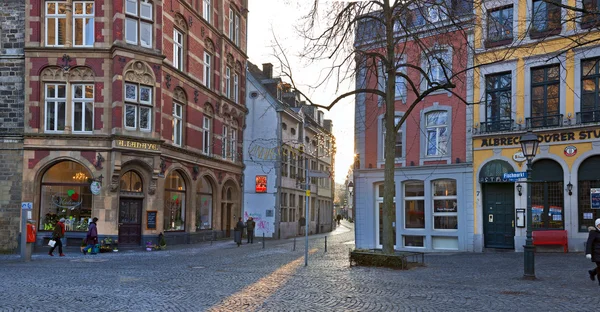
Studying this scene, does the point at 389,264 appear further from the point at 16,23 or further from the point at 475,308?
the point at 16,23

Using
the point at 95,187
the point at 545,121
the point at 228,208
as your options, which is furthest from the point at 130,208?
the point at 545,121

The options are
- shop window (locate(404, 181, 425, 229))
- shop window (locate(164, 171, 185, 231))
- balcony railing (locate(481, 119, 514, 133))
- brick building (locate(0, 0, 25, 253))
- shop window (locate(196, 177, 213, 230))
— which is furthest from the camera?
shop window (locate(196, 177, 213, 230))

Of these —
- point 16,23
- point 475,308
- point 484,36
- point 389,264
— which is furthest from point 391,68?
point 16,23

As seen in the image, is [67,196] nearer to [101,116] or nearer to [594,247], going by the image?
[101,116]

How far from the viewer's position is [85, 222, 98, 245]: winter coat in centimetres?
2283

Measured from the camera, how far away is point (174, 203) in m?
29.2

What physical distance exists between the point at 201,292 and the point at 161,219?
15.6 metres

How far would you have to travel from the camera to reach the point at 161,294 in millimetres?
11602

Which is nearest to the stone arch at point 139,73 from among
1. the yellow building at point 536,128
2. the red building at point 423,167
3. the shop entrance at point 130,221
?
the shop entrance at point 130,221

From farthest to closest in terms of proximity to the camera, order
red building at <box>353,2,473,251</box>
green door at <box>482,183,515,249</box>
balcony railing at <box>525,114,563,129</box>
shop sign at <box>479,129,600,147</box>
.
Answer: red building at <box>353,2,473,251</box> → green door at <box>482,183,515,249</box> → balcony railing at <box>525,114,563,129</box> → shop sign at <box>479,129,600,147</box>

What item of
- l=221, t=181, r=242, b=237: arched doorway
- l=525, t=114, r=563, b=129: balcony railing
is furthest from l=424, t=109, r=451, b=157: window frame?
l=221, t=181, r=242, b=237: arched doorway

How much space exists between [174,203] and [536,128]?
1777 centimetres

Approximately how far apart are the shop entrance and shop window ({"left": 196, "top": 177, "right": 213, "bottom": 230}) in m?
5.96

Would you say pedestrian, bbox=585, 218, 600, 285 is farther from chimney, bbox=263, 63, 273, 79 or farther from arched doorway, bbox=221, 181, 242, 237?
chimney, bbox=263, 63, 273, 79
